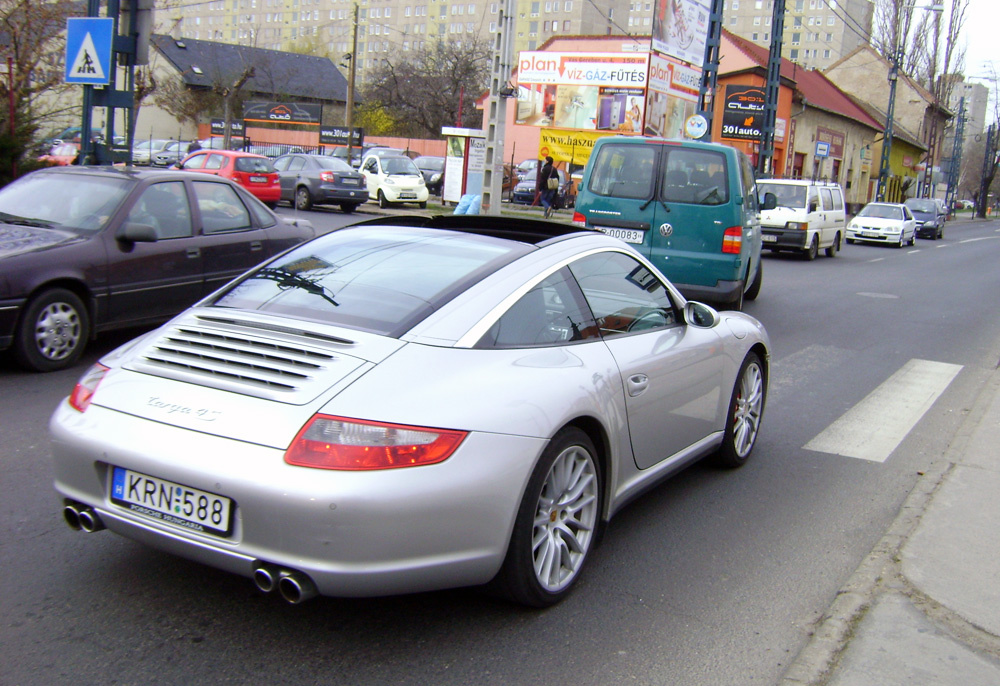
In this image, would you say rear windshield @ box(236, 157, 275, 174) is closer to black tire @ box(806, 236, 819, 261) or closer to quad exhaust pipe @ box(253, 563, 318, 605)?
black tire @ box(806, 236, 819, 261)

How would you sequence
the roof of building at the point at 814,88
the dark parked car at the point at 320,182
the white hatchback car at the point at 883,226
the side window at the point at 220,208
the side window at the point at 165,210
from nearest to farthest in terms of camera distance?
1. the side window at the point at 165,210
2. the side window at the point at 220,208
3. the dark parked car at the point at 320,182
4. the white hatchback car at the point at 883,226
5. the roof of building at the point at 814,88

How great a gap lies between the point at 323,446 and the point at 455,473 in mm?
433

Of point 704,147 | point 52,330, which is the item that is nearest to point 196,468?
point 52,330

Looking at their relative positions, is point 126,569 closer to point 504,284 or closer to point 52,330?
point 504,284

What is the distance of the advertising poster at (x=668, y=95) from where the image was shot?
36.2 metres

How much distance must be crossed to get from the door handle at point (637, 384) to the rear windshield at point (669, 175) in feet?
22.6

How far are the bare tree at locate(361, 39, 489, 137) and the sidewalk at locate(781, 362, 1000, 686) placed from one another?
222 ft

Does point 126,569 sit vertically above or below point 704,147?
below

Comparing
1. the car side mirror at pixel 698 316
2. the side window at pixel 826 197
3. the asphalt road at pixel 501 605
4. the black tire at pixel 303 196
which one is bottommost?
the asphalt road at pixel 501 605

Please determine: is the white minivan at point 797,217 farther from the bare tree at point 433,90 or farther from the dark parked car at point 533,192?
the bare tree at point 433,90

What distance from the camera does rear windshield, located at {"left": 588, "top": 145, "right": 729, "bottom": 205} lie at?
10641 mm

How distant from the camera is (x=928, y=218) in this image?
41469 millimetres

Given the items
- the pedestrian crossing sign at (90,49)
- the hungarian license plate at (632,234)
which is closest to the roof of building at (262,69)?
the pedestrian crossing sign at (90,49)

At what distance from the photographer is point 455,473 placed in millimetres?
3025
